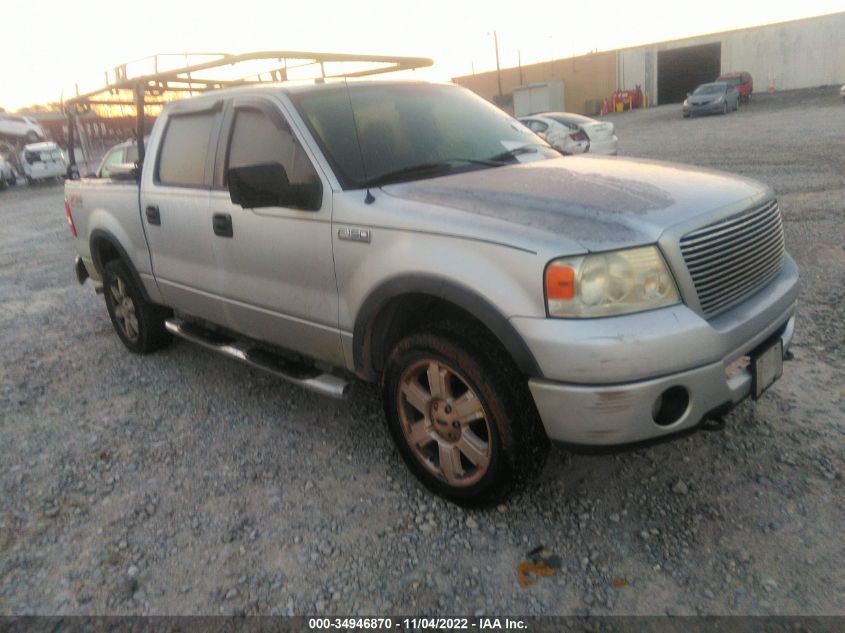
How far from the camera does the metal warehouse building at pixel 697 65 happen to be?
3981 cm

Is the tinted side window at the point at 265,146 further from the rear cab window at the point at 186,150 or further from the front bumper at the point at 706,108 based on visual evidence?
the front bumper at the point at 706,108

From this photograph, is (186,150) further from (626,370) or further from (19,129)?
(19,129)

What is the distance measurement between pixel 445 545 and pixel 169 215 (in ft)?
8.68

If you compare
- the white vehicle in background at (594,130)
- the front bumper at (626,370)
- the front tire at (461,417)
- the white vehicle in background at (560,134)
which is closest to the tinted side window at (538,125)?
the white vehicle in background at (560,134)

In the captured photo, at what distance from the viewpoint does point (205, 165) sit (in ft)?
12.8

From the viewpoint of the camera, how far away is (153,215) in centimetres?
429

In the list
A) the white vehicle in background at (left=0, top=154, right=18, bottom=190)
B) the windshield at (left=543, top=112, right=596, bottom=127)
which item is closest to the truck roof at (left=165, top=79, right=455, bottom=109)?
the windshield at (left=543, top=112, right=596, bottom=127)

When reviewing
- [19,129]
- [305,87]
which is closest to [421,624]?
[305,87]

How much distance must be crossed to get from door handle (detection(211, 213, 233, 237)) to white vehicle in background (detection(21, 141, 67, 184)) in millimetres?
27940

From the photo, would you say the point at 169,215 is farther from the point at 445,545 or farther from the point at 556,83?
the point at 556,83

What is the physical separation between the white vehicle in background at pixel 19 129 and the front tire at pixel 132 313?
33279 millimetres

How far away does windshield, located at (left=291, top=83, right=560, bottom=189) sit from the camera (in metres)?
3.24

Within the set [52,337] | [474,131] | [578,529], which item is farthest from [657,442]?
[52,337]

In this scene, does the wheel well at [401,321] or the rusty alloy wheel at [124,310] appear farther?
the rusty alloy wheel at [124,310]
